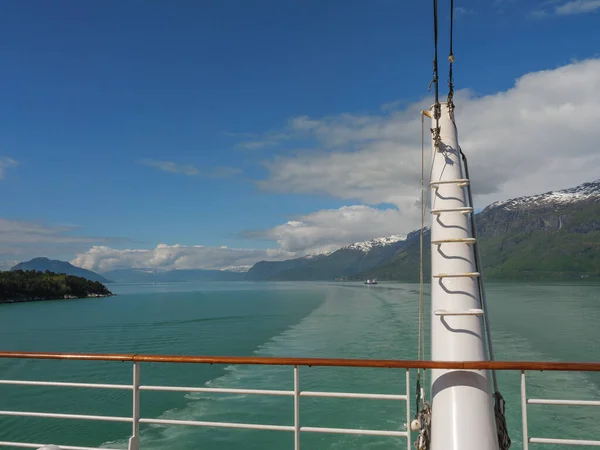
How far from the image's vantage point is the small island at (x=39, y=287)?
7588cm

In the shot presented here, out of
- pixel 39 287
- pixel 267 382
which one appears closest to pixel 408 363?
pixel 267 382

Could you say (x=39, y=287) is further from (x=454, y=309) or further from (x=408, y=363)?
(x=408, y=363)

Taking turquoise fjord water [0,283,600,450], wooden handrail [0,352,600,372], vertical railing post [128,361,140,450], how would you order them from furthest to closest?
turquoise fjord water [0,283,600,450]
vertical railing post [128,361,140,450]
wooden handrail [0,352,600,372]

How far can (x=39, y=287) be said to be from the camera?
8062 cm

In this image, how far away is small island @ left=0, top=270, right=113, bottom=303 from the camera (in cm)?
7588

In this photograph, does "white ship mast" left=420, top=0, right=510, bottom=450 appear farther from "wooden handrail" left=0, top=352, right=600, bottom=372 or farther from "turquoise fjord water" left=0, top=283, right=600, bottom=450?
"turquoise fjord water" left=0, top=283, right=600, bottom=450

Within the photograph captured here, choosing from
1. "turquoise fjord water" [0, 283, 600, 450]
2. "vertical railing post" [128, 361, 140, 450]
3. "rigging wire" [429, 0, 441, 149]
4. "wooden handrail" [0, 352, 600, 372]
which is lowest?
"turquoise fjord water" [0, 283, 600, 450]

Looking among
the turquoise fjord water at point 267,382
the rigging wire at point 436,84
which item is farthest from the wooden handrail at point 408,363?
the turquoise fjord water at point 267,382

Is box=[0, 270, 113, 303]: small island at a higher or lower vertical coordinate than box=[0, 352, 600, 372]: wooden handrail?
lower


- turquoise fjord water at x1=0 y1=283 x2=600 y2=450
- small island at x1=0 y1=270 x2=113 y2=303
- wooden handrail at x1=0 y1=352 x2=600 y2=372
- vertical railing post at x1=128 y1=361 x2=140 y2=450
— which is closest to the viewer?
wooden handrail at x1=0 y1=352 x2=600 y2=372

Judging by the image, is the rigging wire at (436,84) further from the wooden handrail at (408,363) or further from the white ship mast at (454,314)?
the wooden handrail at (408,363)

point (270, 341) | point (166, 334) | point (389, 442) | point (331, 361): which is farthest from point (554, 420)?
point (166, 334)

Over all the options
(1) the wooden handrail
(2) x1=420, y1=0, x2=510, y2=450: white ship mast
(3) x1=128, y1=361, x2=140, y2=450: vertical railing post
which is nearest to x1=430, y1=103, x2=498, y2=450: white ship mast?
(2) x1=420, y1=0, x2=510, y2=450: white ship mast

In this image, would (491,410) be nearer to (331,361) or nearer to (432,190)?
(331,361)
